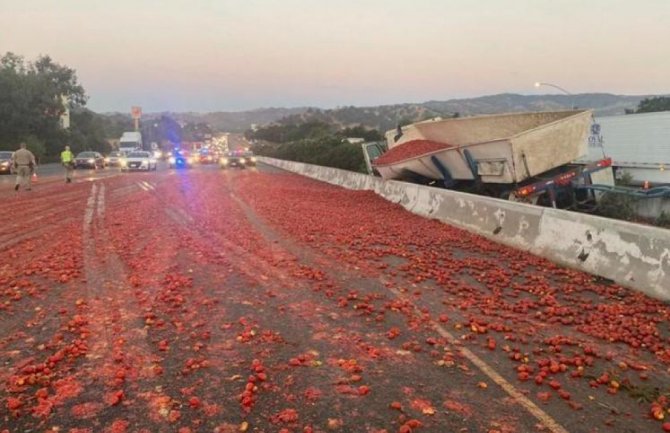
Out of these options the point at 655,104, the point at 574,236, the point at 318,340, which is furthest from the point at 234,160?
the point at 655,104

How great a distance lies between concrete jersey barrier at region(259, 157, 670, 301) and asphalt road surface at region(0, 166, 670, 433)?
0.34 metres

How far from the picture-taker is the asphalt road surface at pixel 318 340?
4133mm

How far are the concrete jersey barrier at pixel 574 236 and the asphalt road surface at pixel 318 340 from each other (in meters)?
0.34

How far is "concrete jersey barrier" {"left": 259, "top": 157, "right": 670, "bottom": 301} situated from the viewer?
729cm

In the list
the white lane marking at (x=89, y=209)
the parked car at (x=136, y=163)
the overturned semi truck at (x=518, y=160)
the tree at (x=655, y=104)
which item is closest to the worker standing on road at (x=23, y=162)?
the white lane marking at (x=89, y=209)

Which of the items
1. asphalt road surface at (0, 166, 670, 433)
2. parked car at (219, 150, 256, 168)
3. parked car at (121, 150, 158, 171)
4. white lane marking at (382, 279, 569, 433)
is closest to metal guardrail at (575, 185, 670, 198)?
asphalt road surface at (0, 166, 670, 433)

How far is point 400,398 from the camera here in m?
4.41

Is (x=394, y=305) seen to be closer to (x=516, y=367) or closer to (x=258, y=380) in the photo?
(x=516, y=367)

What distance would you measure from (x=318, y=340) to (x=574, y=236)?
16.9 feet

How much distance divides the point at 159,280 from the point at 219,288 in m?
A: 0.99

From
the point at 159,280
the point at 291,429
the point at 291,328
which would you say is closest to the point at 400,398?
the point at 291,429

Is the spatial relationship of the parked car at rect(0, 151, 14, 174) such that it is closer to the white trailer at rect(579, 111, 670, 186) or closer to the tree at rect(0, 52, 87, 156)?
the tree at rect(0, 52, 87, 156)

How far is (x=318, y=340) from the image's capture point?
5684 mm

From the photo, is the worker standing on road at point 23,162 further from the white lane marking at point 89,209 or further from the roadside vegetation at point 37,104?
the roadside vegetation at point 37,104
